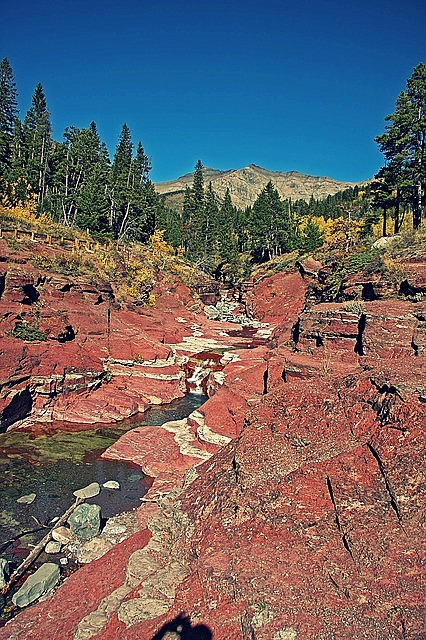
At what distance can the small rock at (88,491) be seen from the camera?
1889cm

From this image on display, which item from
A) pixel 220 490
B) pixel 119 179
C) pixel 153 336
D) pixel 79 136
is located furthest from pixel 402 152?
pixel 79 136

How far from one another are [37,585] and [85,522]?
304 cm

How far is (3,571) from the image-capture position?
45.3 feet

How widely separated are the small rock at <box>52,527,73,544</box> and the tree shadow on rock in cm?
759

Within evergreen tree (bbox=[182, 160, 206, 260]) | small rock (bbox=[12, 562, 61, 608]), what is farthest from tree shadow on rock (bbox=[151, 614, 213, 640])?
evergreen tree (bbox=[182, 160, 206, 260])

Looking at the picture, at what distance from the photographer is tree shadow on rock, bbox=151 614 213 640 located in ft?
29.6

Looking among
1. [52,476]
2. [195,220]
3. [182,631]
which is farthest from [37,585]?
[195,220]

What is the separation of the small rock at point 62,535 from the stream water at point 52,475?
1.78 ft

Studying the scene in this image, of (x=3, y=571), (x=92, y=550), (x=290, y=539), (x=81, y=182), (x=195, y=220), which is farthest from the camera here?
(x=195, y=220)

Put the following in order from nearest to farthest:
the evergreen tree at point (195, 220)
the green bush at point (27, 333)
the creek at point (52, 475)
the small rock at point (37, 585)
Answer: the small rock at point (37, 585) < the creek at point (52, 475) < the green bush at point (27, 333) < the evergreen tree at point (195, 220)

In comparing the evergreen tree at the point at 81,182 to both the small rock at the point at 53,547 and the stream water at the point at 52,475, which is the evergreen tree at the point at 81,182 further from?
the small rock at the point at 53,547

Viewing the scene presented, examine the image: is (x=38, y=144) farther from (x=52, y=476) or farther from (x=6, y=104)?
(x=52, y=476)

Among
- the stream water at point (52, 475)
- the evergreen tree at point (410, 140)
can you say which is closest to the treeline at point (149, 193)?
the evergreen tree at point (410, 140)

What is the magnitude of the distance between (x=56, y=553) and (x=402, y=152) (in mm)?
36056
